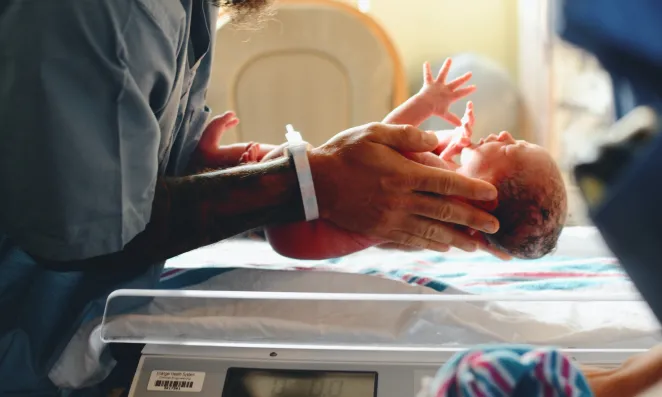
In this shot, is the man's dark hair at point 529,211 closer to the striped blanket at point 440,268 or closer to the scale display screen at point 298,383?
the striped blanket at point 440,268

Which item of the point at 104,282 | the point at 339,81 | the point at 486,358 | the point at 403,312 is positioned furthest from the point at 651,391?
the point at 339,81

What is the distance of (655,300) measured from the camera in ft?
1.29

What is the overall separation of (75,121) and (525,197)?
63 cm

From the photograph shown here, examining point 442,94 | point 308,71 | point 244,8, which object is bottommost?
point 308,71

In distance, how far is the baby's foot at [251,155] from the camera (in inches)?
52.1

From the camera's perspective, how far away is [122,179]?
2.74 feet

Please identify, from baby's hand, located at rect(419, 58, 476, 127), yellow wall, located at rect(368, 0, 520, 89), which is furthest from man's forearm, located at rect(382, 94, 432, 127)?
yellow wall, located at rect(368, 0, 520, 89)

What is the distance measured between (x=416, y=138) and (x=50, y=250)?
1.65 ft

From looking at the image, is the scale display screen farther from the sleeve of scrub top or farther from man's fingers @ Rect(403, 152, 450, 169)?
man's fingers @ Rect(403, 152, 450, 169)

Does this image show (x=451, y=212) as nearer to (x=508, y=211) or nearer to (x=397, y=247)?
(x=508, y=211)

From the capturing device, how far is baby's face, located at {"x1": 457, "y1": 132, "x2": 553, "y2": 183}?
1074 millimetres

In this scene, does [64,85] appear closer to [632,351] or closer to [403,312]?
[403,312]

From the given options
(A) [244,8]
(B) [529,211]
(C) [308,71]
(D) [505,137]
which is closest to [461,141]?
(D) [505,137]

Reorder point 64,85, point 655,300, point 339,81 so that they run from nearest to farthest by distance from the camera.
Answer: point 655,300 < point 64,85 < point 339,81
